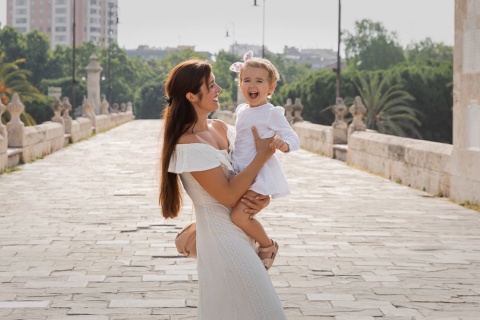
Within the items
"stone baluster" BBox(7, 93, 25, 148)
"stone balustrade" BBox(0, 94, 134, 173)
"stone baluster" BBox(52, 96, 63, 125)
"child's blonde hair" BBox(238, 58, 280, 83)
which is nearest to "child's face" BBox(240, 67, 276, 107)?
"child's blonde hair" BBox(238, 58, 280, 83)

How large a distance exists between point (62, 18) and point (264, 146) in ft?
629

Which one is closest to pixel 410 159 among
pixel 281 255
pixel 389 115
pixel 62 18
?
pixel 281 255

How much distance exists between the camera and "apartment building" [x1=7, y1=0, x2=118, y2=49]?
613 feet

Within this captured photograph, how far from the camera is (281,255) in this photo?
27.3 ft

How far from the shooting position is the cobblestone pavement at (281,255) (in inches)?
242

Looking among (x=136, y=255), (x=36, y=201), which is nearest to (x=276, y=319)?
(x=136, y=255)

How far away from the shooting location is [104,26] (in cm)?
19638

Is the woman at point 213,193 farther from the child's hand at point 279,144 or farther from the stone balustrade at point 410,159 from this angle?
the stone balustrade at point 410,159

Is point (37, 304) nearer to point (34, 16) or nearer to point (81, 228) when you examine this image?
point (81, 228)

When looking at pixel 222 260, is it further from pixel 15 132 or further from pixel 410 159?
pixel 15 132

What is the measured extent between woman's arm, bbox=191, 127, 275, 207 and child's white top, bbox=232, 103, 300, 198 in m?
0.08

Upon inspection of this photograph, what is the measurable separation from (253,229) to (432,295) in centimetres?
295

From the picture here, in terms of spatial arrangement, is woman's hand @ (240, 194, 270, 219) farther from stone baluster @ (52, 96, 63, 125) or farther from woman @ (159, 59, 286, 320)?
stone baluster @ (52, 96, 63, 125)

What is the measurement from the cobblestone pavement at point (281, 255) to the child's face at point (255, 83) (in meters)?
2.14
